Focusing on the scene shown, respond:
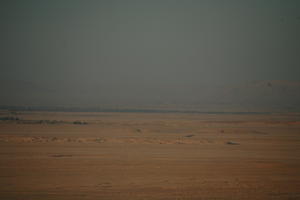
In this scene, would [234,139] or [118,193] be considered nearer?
[118,193]

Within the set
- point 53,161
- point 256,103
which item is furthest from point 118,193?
point 256,103

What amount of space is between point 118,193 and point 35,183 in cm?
301

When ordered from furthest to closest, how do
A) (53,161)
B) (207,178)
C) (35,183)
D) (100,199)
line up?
(53,161)
(207,178)
(35,183)
(100,199)

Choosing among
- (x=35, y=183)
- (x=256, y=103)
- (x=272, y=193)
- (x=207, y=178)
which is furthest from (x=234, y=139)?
(x=256, y=103)

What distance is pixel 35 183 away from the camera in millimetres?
13312

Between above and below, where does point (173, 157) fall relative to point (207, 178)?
above

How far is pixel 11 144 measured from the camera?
23016 millimetres

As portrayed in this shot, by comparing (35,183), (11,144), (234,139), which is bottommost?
(35,183)

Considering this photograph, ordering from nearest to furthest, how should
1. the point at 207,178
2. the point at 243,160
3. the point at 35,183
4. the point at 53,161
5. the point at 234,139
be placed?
the point at 35,183
the point at 207,178
the point at 53,161
the point at 243,160
the point at 234,139

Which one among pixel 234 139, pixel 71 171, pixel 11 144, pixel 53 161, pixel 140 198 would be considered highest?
pixel 234 139

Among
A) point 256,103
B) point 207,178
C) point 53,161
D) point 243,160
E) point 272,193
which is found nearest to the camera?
point 272,193

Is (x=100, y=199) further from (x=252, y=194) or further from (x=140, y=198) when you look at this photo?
(x=252, y=194)

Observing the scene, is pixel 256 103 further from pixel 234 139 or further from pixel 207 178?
pixel 207 178

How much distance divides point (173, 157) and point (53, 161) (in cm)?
554
